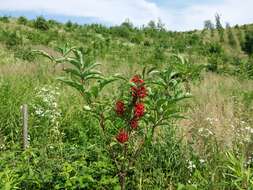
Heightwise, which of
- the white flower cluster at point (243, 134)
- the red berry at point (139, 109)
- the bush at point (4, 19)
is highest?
the bush at point (4, 19)

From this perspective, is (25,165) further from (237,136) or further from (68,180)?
(237,136)

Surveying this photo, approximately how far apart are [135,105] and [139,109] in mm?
51

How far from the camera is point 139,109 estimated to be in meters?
4.03

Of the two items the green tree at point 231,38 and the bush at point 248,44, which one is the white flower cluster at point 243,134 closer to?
the bush at point 248,44

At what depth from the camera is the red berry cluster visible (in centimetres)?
396

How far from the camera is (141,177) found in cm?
494

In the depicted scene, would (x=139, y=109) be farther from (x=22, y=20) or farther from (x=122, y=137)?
(x=22, y=20)

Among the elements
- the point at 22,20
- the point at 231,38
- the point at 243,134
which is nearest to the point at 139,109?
the point at 243,134

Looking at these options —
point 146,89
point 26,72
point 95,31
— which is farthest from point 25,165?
point 95,31

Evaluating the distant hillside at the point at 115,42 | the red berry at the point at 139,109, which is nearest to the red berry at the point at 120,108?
the red berry at the point at 139,109

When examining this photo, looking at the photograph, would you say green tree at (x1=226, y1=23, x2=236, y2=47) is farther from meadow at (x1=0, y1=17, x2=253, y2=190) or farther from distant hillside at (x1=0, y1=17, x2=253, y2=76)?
meadow at (x1=0, y1=17, x2=253, y2=190)

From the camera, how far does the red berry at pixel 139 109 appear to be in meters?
4.03

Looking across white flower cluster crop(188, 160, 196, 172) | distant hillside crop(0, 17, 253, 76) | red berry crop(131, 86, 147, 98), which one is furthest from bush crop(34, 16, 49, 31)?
red berry crop(131, 86, 147, 98)

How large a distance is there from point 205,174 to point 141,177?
700 mm
